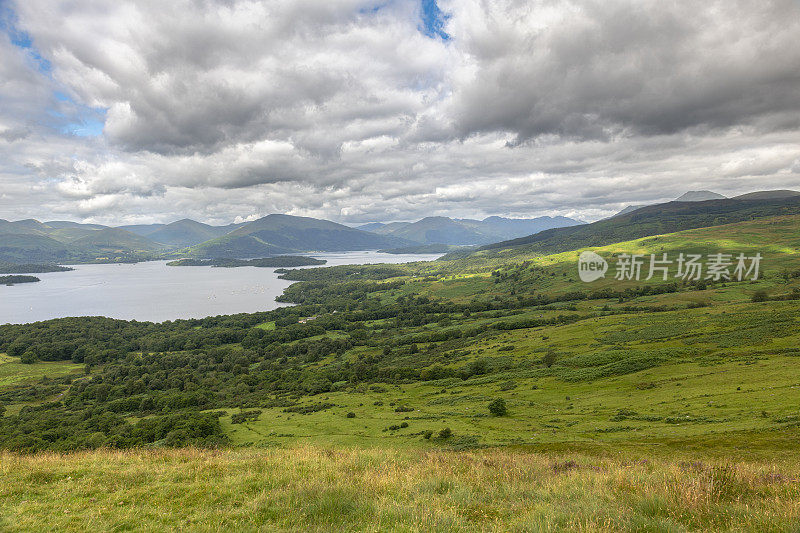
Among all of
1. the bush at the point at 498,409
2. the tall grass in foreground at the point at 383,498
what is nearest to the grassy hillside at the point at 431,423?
the tall grass in foreground at the point at 383,498

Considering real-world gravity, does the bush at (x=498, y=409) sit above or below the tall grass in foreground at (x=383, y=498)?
below

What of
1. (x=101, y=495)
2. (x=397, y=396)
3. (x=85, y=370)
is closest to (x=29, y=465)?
(x=101, y=495)

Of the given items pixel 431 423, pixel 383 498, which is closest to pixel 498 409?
pixel 431 423

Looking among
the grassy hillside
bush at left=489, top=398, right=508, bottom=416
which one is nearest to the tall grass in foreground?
the grassy hillside

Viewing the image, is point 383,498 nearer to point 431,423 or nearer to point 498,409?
point 431,423

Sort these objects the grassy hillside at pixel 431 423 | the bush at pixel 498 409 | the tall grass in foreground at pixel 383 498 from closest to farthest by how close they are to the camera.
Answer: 1. the tall grass in foreground at pixel 383 498
2. the grassy hillside at pixel 431 423
3. the bush at pixel 498 409

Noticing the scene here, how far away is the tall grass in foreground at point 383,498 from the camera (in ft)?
32.3

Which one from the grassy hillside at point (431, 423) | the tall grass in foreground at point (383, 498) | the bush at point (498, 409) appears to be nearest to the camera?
the tall grass in foreground at point (383, 498)

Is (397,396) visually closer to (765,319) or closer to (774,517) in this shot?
(774,517)

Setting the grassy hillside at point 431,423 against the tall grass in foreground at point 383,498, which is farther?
the grassy hillside at point 431,423

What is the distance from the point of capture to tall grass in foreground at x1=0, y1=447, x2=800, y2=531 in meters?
9.84

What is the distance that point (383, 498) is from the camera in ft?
38.7

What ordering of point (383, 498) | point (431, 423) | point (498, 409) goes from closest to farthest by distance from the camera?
point (383, 498), point (431, 423), point (498, 409)

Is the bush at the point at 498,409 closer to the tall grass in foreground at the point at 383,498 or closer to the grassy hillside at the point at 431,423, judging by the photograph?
the grassy hillside at the point at 431,423
